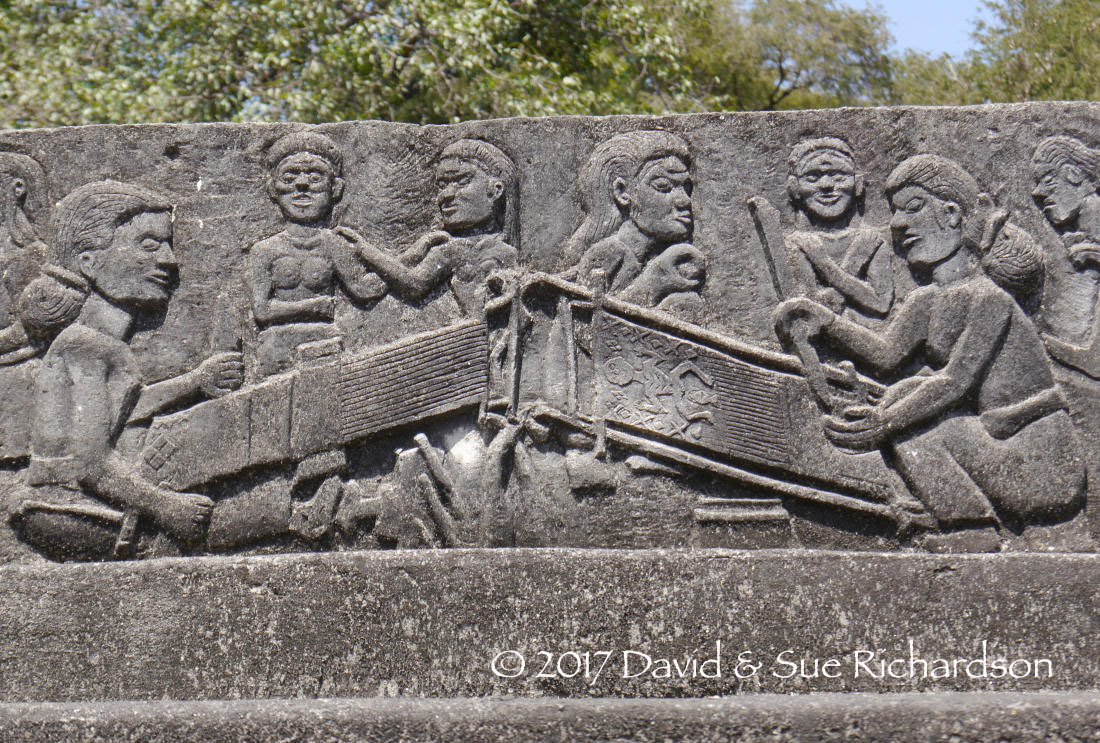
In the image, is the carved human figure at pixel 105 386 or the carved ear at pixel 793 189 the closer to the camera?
the carved human figure at pixel 105 386

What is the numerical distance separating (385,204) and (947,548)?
97.4 inches

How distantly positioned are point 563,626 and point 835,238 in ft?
5.83

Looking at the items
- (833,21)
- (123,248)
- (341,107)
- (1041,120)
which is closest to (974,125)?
(1041,120)

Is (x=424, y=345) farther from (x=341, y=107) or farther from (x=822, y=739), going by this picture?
(x=341, y=107)

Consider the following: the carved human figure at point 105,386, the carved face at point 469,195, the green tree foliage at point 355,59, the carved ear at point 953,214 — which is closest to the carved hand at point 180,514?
the carved human figure at point 105,386

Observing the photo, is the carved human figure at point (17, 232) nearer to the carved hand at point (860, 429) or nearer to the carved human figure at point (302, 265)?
the carved human figure at point (302, 265)

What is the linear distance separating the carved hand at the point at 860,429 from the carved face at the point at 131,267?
2.59 meters

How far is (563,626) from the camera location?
4.31 metres

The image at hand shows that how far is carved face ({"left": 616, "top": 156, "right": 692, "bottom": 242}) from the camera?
4633 millimetres

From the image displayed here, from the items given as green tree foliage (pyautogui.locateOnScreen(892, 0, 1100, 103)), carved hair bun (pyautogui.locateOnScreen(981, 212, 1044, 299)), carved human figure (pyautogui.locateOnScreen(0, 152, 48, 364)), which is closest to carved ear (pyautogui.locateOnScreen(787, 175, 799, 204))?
carved hair bun (pyautogui.locateOnScreen(981, 212, 1044, 299))

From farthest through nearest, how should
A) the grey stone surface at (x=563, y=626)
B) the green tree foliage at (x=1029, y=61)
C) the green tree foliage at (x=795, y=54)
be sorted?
the green tree foliage at (x=795, y=54) → the green tree foliage at (x=1029, y=61) → the grey stone surface at (x=563, y=626)

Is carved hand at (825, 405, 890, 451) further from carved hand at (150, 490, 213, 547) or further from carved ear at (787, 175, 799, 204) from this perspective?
carved hand at (150, 490, 213, 547)

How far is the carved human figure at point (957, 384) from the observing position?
4.43m

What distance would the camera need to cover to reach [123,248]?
15.1ft
